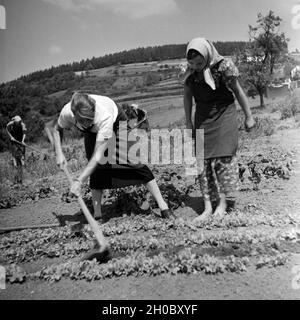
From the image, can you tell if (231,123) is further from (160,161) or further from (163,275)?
(160,161)

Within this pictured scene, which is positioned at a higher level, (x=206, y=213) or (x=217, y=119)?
(x=217, y=119)

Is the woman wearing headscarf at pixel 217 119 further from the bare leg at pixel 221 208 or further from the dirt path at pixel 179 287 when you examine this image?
the dirt path at pixel 179 287

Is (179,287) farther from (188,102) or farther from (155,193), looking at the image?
(188,102)

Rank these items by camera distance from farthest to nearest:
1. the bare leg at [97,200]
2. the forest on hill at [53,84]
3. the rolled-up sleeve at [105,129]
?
the forest on hill at [53,84] → the bare leg at [97,200] → the rolled-up sleeve at [105,129]

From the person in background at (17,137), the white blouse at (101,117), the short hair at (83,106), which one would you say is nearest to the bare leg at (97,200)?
the white blouse at (101,117)

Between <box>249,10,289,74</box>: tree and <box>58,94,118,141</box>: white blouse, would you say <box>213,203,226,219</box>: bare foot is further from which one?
<box>249,10,289,74</box>: tree

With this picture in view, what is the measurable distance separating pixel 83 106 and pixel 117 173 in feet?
3.23

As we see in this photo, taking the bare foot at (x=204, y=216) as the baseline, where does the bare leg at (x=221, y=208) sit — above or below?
above

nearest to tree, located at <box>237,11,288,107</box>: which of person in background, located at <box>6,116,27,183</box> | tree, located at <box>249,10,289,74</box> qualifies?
tree, located at <box>249,10,289,74</box>

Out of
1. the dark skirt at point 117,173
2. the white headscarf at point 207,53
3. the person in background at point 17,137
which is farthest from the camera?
the person in background at point 17,137

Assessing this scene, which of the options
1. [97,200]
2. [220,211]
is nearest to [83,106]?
[97,200]

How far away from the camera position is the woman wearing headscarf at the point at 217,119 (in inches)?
135

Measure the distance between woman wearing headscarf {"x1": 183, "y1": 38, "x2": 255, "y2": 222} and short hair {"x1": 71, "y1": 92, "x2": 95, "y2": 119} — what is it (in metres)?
0.91

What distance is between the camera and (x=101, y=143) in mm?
3053
